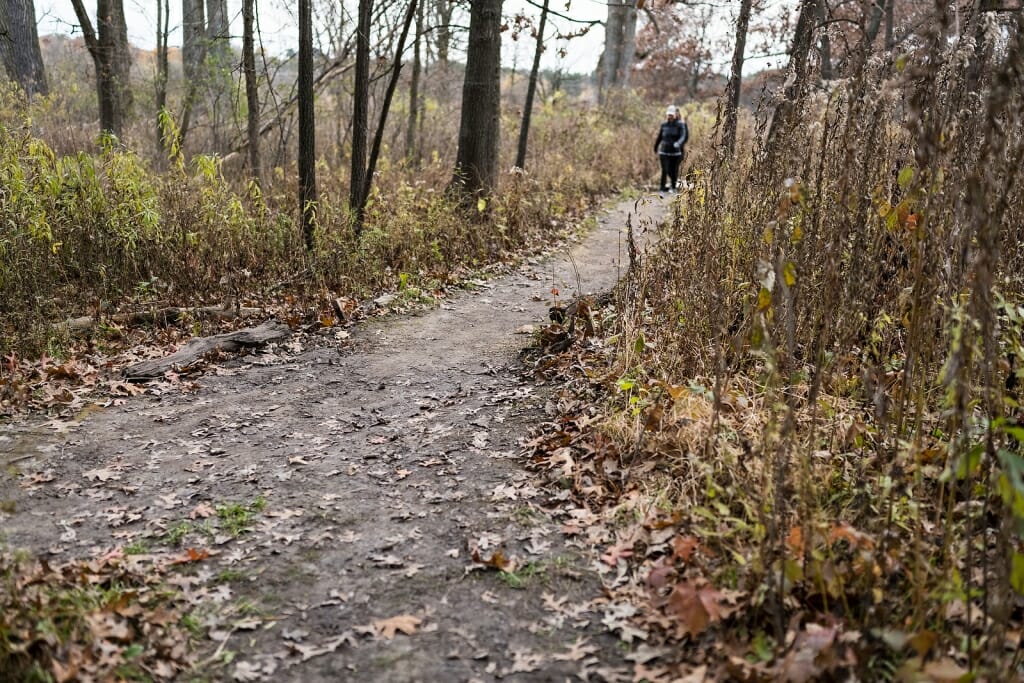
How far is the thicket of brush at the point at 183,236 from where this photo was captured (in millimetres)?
7152

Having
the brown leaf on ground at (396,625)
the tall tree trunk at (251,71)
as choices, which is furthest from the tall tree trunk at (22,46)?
the brown leaf on ground at (396,625)

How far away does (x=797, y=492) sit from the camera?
11.9ft

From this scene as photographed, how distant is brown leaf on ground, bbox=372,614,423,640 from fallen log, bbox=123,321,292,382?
4.11 m

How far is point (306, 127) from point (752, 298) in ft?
18.9

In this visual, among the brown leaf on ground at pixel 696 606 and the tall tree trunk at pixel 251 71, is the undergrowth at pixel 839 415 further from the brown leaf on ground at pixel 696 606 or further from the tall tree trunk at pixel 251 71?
the tall tree trunk at pixel 251 71

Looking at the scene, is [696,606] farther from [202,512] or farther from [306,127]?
[306,127]

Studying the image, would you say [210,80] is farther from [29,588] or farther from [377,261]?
[29,588]

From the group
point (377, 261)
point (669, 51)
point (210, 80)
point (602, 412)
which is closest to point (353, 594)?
point (602, 412)

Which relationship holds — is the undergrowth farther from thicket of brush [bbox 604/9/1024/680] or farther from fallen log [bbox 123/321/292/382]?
fallen log [bbox 123/321/292/382]

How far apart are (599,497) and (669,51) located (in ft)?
110

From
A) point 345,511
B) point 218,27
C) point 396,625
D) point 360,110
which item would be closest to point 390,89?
point 360,110

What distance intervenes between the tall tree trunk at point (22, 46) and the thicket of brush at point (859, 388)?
10.6m

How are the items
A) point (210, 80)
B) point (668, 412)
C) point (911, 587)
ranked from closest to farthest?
1. point (911, 587)
2. point (668, 412)
3. point (210, 80)

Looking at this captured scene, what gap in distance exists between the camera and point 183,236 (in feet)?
27.6
